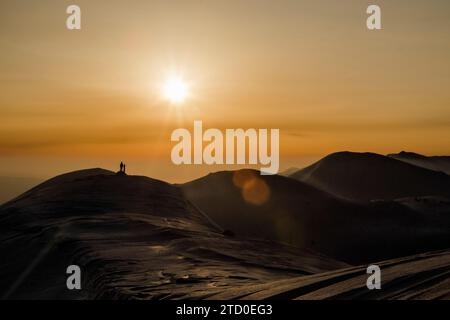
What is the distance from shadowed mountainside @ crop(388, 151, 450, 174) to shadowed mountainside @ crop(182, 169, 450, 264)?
222 ft

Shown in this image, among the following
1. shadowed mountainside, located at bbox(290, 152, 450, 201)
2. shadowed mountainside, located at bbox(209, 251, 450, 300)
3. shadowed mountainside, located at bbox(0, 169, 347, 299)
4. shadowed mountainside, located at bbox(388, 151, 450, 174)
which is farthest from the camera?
shadowed mountainside, located at bbox(388, 151, 450, 174)

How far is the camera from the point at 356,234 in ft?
134

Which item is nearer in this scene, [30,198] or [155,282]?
[155,282]

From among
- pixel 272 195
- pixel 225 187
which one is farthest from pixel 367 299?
pixel 225 187

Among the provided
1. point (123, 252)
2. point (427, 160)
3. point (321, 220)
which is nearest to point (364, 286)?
point (123, 252)

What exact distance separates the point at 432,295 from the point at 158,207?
66.1 ft

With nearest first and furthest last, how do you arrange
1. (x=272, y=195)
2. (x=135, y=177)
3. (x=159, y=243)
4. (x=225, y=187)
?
(x=159, y=243), (x=135, y=177), (x=272, y=195), (x=225, y=187)

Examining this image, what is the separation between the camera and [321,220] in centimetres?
4453

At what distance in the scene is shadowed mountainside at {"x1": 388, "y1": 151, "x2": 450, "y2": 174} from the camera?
12031 centimetres

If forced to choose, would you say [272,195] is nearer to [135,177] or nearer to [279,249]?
[135,177]

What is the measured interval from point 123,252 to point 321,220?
98.7 feet

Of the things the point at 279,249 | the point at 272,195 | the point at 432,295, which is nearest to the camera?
the point at 432,295

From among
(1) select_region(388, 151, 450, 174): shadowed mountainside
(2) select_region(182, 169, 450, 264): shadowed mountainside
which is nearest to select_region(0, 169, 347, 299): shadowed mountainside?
(2) select_region(182, 169, 450, 264): shadowed mountainside

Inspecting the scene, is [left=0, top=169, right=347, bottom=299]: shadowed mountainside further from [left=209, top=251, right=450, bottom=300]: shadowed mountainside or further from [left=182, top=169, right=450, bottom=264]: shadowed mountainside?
[left=182, top=169, right=450, bottom=264]: shadowed mountainside
